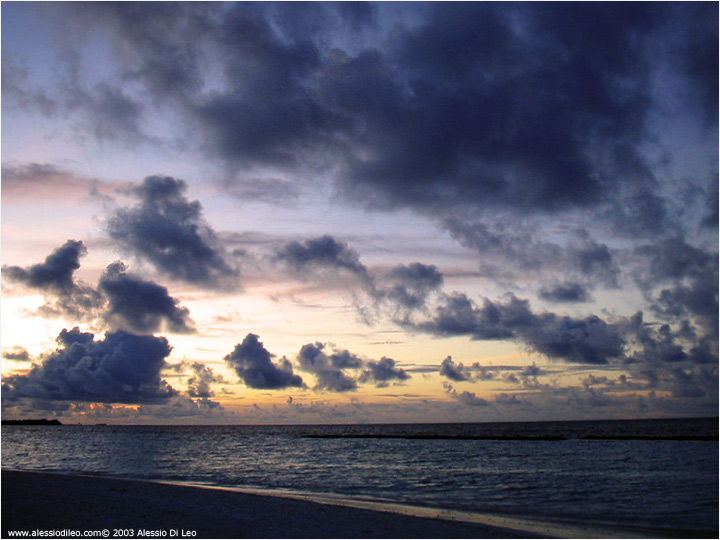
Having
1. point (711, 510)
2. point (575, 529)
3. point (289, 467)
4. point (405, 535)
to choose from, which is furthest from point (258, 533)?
point (289, 467)

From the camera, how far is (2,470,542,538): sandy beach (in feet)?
60.0

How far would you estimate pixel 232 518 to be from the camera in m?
21.1

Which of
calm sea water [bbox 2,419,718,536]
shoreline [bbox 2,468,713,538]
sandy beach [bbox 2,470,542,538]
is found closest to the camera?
sandy beach [bbox 2,470,542,538]

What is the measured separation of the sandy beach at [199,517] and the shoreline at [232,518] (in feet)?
0.10

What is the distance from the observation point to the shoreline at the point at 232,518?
18656mm

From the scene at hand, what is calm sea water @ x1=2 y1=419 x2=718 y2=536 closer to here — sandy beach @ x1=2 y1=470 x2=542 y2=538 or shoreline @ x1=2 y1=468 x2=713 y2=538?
shoreline @ x1=2 y1=468 x2=713 y2=538

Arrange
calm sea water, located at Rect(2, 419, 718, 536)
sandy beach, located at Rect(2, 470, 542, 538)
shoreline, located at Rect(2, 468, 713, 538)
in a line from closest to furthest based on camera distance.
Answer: sandy beach, located at Rect(2, 470, 542, 538), shoreline, located at Rect(2, 468, 713, 538), calm sea water, located at Rect(2, 419, 718, 536)

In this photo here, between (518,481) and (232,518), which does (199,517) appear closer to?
(232,518)

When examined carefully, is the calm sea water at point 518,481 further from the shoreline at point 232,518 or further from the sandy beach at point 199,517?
the sandy beach at point 199,517

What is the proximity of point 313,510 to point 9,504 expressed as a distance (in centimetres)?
1298

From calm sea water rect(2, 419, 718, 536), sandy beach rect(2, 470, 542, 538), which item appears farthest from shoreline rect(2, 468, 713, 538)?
calm sea water rect(2, 419, 718, 536)

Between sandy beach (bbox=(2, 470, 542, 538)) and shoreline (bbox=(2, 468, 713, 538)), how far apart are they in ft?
0.10

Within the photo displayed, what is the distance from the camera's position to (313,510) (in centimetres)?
2394

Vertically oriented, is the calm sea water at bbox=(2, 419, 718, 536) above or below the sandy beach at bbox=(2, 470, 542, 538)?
below
